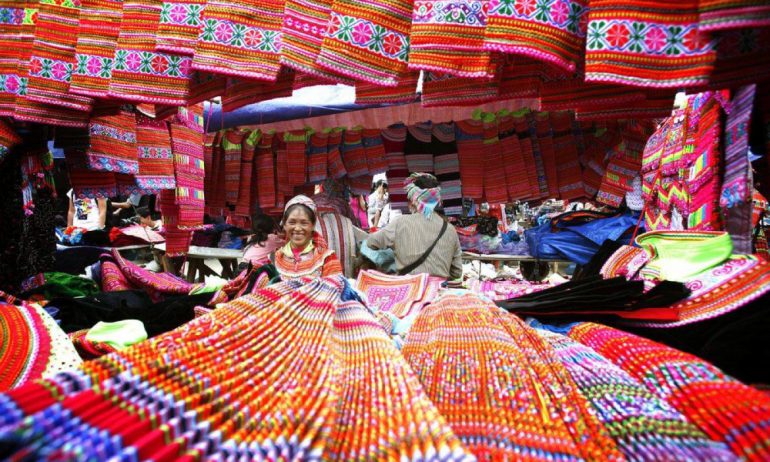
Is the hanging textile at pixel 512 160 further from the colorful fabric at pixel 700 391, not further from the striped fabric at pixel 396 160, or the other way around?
the colorful fabric at pixel 700 391

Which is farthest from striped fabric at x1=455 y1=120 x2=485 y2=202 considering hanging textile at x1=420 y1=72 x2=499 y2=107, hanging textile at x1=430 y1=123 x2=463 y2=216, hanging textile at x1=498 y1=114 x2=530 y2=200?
hanging textile at x1=420 y1=72 x2=499 y2=107

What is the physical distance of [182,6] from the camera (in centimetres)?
143

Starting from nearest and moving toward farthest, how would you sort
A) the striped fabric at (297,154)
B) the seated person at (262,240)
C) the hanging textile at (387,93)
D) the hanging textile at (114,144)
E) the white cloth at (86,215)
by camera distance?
the hanging textile at (387,93) < the hanging textile at (114,144) < the seated person at (262,240) < the striped fabric at (297,154) < the white cloth at (86,215)

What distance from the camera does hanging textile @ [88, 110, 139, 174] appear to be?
281cm

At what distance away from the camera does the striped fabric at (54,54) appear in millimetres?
1836

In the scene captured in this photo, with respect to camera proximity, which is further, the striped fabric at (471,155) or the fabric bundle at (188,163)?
the striped fabric at (471,155)

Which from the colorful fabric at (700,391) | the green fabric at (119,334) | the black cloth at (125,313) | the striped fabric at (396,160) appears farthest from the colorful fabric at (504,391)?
the striped fabric at (396,160)

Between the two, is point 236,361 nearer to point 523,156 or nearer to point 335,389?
point 335,389

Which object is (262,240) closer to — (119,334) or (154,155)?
(154,155)

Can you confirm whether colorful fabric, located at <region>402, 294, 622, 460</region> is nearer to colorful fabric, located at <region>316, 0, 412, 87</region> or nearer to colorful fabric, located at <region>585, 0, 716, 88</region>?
colorful fabric, located at <region>585, 0, 716, 88</region>

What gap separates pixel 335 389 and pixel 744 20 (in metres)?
0.89

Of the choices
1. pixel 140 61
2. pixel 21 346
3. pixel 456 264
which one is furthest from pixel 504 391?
pixel 456 264

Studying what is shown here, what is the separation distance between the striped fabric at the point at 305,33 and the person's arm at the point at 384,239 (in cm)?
323

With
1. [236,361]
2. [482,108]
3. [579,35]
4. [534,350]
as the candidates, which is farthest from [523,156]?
[236,361]
